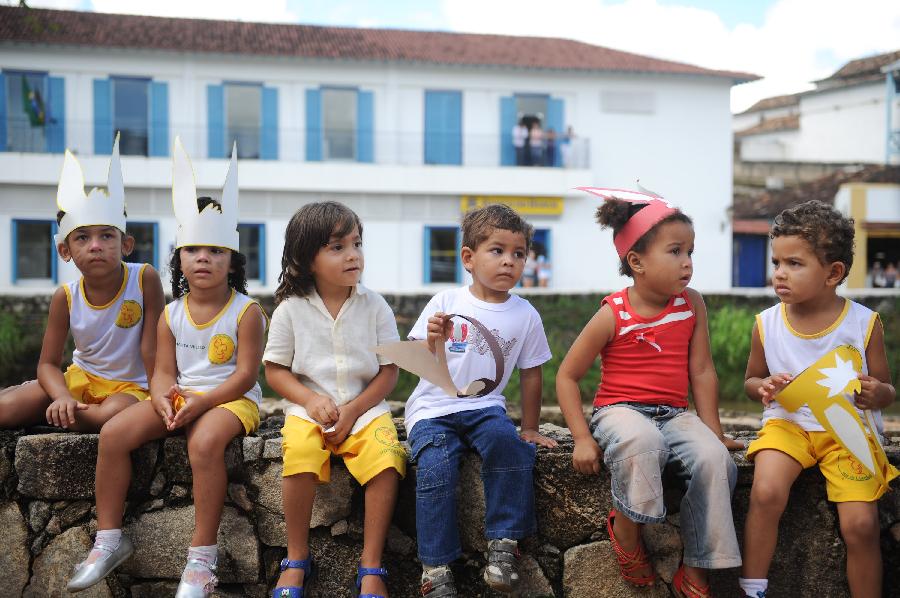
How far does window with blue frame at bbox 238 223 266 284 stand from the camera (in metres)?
18.7

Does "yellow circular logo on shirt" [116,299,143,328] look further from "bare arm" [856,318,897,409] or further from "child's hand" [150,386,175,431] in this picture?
"bare arm" [856,318,897,409]

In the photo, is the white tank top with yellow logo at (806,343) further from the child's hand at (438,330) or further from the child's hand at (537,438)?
the child's hand at (438,330)

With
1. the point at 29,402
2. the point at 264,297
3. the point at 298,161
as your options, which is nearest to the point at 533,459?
the point at 29,402

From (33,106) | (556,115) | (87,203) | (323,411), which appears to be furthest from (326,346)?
(556,115)

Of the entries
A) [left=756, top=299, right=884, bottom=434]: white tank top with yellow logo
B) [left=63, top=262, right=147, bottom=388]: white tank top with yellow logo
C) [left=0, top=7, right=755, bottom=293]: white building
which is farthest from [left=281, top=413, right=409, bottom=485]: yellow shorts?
[left=0, top=7, right=755, bottom=293]: white building

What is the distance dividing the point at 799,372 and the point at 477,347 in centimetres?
106

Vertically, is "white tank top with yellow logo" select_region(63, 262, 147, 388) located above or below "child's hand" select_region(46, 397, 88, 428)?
above

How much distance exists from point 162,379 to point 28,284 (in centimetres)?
1752

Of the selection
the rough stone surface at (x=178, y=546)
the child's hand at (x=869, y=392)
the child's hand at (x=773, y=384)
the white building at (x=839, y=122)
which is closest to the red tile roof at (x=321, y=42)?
the white building at (x=839, y=122)

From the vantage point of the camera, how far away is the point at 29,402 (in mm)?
3100

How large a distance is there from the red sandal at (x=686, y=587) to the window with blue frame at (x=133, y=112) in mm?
17867

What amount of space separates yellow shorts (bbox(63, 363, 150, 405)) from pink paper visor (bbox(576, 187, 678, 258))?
1.82 m

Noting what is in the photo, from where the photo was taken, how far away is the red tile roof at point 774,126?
2973cm

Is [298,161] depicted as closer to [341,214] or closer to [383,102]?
[383,102]
